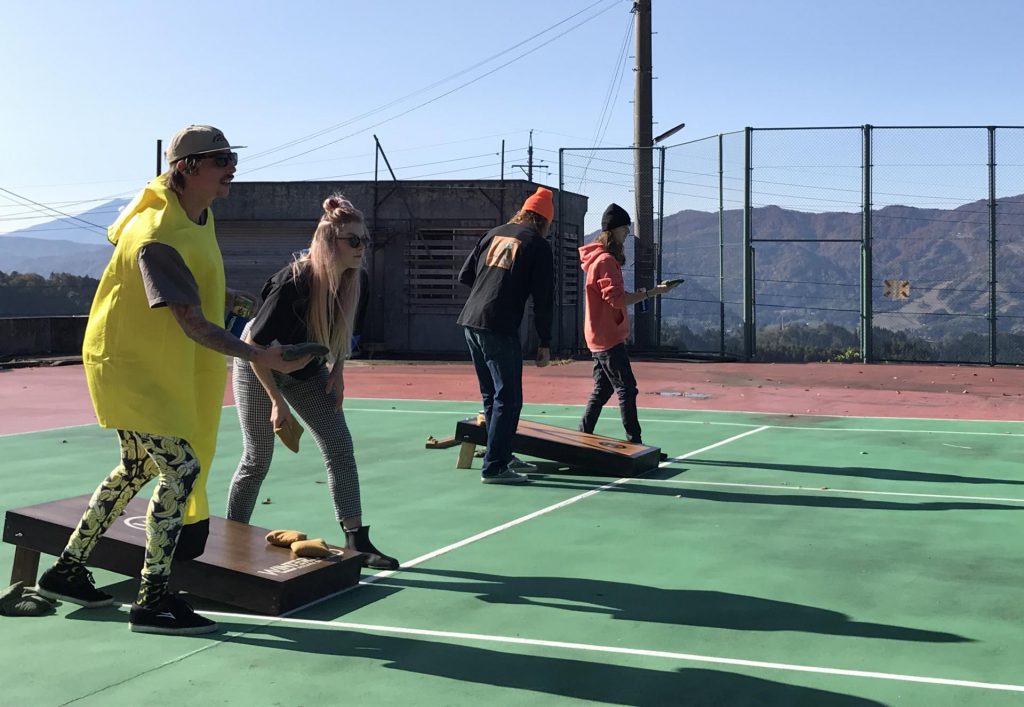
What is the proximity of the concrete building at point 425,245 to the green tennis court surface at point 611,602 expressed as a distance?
1743 centimetres

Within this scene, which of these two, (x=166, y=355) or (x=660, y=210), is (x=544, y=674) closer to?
(x=166, y=355)

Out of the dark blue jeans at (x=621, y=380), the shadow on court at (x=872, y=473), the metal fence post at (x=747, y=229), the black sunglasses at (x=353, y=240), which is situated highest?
the metal fence post at (x=747, y=229)

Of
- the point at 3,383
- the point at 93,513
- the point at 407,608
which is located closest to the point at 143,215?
the point at 93,513

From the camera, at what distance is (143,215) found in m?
4.54

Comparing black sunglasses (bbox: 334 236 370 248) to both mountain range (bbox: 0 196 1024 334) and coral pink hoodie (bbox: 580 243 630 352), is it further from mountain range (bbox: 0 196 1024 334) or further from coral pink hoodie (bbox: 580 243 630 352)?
mountain range (bbox: 0 196 1024 334)

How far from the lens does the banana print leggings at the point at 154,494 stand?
4.52m

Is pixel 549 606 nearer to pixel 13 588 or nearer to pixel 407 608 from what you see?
pixel 407 608

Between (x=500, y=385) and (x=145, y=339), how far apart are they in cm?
420

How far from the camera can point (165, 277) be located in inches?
171

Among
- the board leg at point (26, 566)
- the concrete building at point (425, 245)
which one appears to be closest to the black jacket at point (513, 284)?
the board leg at point (26, 566)

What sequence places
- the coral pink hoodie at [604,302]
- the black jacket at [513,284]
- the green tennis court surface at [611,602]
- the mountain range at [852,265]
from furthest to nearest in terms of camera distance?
the mountain range at [852,265] → the coral pink hoodie at [604,302] → the black jacket at [513,284] → the green tennis court surface at [611,602]

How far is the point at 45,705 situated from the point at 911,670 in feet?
10.1

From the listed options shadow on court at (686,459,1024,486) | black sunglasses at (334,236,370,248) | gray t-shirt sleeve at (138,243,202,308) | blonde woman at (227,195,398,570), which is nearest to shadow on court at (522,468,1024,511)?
shadow on court at (686,459,1024,486)

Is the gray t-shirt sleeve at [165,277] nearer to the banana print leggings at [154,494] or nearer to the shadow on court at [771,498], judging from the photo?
the banana print leggings at [154,494]
